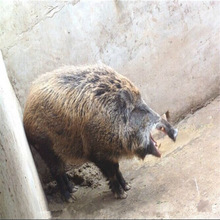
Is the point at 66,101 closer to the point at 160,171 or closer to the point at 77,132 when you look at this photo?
the point at 77,132

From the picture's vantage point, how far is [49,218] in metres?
2.68

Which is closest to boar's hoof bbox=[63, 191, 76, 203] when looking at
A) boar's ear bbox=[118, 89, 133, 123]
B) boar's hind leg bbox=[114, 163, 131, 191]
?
boar's hind leg bbox=[114, 163, 131, 191]

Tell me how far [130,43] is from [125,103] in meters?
1.47

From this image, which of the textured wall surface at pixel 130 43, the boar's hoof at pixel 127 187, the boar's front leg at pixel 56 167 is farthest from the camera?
the textured wall surface at pixel 130 43

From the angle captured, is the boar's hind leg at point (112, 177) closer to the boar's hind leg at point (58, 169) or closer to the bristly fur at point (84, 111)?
the bristly fur at point (84, 111)

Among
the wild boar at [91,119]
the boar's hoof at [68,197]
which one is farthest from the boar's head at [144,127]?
the boar's hoof at [68,197]

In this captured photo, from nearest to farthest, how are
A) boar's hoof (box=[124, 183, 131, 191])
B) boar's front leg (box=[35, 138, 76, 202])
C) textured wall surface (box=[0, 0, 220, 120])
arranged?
boar's front leg (box=[35, 138, 76, 202]) → boar's hoof (box=[124, 183, 131, 191]) → textured wall surface (box=[0, 0, 220, 120])

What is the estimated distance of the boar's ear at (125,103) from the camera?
13.1 feet

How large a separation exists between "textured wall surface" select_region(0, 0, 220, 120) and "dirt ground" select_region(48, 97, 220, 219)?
488 millimetres

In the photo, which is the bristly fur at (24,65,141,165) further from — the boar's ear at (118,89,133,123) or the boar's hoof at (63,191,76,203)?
the boar's hoof at (63,191,76,203)

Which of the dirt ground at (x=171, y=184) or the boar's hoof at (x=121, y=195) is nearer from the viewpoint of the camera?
the dirt ground at (x=171, y=184)

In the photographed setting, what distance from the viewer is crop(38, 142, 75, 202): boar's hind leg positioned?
423 centimetres

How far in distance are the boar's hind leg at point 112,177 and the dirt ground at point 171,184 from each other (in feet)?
0.24

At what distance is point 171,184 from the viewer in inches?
166
